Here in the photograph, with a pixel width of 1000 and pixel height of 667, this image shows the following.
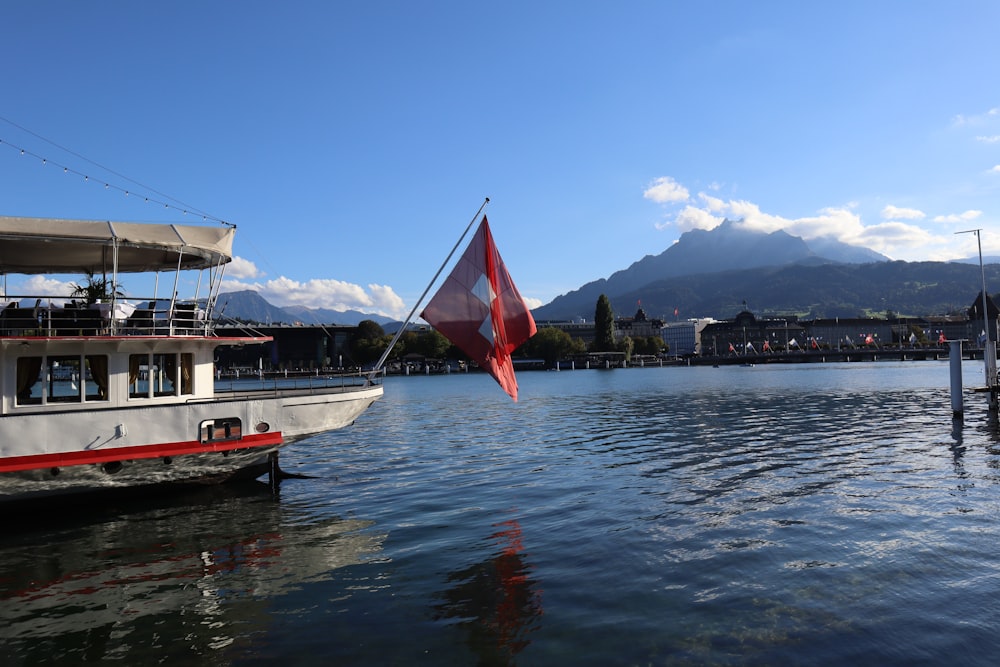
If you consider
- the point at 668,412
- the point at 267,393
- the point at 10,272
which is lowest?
the point at 668,412

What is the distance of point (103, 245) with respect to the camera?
20.5 metres

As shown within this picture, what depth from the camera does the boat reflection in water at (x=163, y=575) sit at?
11.1 meters

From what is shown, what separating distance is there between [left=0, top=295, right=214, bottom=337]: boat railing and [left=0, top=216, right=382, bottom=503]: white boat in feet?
0.16

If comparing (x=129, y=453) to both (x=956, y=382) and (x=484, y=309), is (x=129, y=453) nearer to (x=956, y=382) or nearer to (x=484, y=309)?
(x=484, y=309)

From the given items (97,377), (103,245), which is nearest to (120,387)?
(97,377)

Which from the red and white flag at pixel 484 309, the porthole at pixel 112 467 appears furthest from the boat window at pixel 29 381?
the red and white flag at pixel 484 309

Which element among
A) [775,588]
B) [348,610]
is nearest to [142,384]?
[348,610]

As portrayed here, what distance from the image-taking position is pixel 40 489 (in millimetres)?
18609

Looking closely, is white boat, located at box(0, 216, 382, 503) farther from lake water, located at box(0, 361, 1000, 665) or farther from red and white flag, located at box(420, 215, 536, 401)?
red and white flag, located at box(420, 215, 536, 401)

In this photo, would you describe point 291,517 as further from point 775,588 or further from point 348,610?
point 775,588

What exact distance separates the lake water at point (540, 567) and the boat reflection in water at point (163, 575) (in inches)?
2.6

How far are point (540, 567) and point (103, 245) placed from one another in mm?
16843

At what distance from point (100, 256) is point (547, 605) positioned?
63.7ft

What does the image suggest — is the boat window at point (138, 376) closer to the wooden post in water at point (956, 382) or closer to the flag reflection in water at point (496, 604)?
the flag reflection in water at point (496, 604)
